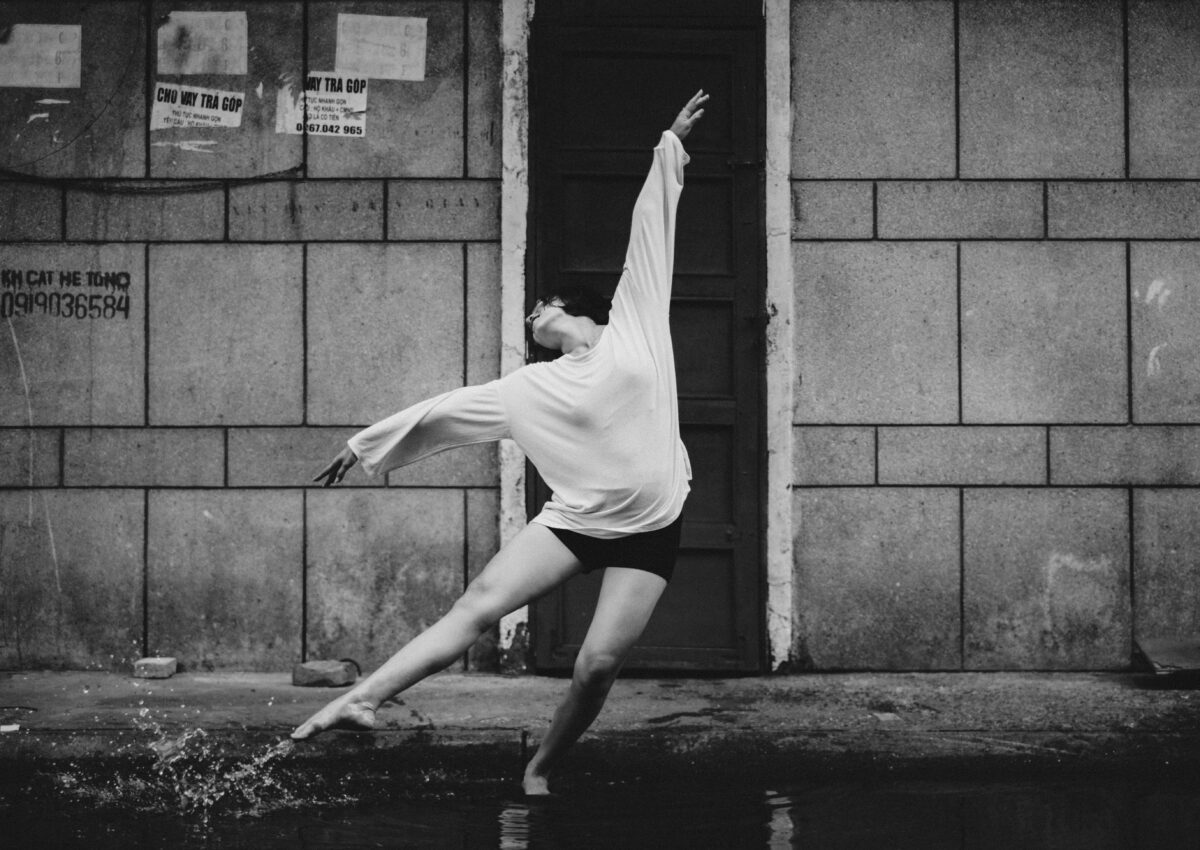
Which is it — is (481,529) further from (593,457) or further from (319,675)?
(593,457)

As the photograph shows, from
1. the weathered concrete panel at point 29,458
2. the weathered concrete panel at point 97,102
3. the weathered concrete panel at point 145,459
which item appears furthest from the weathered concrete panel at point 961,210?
the weathered concrete panel at point 29,458

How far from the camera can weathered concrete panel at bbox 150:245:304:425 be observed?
616 centimetres

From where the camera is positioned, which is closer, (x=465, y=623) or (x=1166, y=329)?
(x=465, y=623)

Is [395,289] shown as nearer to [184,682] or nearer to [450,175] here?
[450,175]

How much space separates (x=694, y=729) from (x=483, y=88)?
128 inches

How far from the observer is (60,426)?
618 centimetres

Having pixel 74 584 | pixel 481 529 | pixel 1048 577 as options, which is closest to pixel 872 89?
pixel 1048 577

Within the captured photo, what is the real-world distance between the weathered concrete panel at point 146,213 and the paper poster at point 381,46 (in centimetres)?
94

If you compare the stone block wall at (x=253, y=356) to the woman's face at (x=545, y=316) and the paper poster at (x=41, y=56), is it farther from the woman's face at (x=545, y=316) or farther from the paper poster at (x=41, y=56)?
the woman's face at (x=545, y=316)

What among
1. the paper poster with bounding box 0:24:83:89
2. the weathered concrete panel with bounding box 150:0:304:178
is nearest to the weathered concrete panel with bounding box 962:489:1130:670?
the weathered concrete panel with bounding box 150:0:304:178

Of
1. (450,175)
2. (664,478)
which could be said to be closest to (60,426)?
(450,175)

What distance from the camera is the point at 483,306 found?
6.13 m

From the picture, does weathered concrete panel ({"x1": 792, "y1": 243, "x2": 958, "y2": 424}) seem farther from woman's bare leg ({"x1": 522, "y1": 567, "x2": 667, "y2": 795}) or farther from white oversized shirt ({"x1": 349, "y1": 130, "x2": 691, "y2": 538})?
woman's bare leg ({"x1": 522, "y1": 567, "x2": 667, "y2": 795})

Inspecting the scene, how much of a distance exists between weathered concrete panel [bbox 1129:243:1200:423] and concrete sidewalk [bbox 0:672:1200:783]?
1.38 meters
